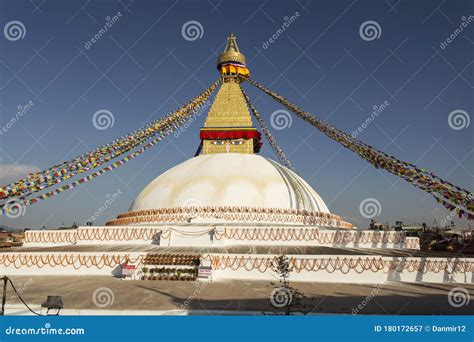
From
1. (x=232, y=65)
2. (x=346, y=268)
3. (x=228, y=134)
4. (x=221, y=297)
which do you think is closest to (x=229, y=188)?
(x=228, y=134)

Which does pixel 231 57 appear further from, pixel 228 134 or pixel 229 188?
pixel 229 188

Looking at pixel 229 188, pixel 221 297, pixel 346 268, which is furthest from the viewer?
pixel 229 188

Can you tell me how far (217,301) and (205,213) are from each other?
9584 mm

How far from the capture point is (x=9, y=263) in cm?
1188

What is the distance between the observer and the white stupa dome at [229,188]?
17.1 m

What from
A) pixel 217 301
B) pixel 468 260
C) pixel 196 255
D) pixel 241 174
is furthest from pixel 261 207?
pixel 217 301

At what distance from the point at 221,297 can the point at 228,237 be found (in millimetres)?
6559

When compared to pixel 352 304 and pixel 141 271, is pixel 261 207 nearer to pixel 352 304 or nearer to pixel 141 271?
pixel 141 271

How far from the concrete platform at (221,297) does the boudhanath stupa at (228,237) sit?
70 cm

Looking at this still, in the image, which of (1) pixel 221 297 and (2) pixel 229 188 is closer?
(1) pixel 221 297

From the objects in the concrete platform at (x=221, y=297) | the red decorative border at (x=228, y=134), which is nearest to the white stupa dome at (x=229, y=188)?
the red decorative border at (x=228, y=134)

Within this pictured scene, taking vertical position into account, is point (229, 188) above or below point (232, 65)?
below

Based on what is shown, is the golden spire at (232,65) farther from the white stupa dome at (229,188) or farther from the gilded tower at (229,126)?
the white stupa dome at (229,188)

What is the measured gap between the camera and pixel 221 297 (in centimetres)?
732
